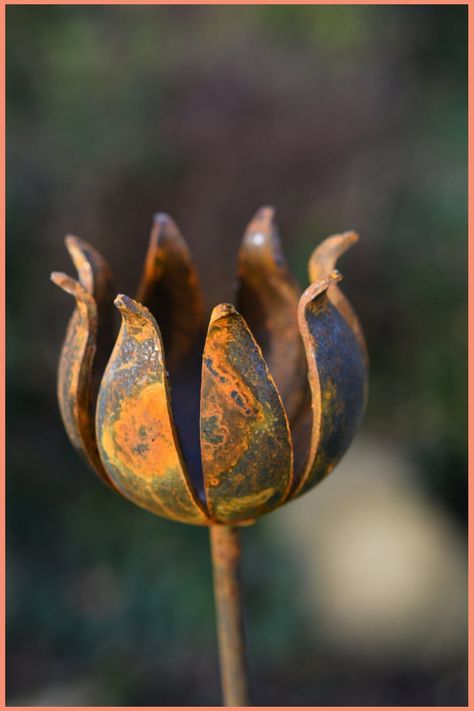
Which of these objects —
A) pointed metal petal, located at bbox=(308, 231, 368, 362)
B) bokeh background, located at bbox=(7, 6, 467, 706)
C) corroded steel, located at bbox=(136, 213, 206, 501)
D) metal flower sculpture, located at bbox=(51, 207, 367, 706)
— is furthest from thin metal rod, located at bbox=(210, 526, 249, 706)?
bokeh background, located at bbox=(7, 6, 467, 706)

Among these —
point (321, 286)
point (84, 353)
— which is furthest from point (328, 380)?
point (84, 353)

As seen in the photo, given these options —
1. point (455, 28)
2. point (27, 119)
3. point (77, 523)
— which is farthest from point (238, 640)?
point (455, 28)

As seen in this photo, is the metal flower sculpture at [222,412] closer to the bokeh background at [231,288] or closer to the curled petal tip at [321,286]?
the curled petal tip at [321,286]

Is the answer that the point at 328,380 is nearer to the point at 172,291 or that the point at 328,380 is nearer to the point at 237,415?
the point at 237,415

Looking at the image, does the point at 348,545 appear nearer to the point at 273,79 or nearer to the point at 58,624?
the point at 58,624

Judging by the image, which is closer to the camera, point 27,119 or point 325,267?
point 325,267

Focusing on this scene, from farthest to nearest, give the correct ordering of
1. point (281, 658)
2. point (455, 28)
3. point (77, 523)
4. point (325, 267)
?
point (455, 28) → point (77, 523) → point (281, 658) → point (325, 267)

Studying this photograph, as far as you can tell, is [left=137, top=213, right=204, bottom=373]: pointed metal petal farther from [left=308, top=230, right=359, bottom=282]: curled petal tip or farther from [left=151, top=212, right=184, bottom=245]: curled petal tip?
[left=308, top=230, right=359, bottom=282]: curled petal tip
